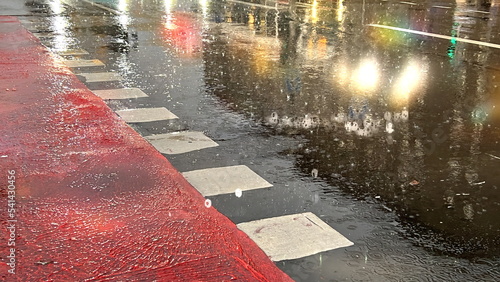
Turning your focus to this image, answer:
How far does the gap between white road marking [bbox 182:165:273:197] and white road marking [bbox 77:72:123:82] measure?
4.13 m

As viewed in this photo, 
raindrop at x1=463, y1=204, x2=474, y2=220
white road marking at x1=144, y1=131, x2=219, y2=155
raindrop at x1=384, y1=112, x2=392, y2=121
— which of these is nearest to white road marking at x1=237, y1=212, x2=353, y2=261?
raindrop at x1=463, y1=204, x2=474, y2=220

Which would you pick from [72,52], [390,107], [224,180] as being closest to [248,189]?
[224,180]

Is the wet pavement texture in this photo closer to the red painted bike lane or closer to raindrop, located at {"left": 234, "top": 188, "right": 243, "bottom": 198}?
raindrop, located at {"left": 234, "top": 188, "right": 243, "bottom": 198}

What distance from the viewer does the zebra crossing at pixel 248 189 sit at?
12.9 feet

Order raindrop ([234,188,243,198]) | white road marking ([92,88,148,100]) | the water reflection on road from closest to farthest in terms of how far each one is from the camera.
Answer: the water reflection on road, raindrop ([234,188,243,198]), white road marking ([92,88,148,100])

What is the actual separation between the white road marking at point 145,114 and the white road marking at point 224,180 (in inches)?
70.6

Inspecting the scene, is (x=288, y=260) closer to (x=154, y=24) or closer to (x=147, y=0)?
(x=154, y=24)

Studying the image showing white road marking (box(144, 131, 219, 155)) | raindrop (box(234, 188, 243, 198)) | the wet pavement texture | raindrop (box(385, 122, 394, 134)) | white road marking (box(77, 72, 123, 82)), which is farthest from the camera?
white road marking (box(77, 72, 123, 82))

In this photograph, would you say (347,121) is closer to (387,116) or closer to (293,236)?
(387,116)

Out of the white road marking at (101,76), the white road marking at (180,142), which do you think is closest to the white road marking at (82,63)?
the white road marking at (101,76)

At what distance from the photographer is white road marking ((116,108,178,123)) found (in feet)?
22.5

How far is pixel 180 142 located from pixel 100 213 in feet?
6.16

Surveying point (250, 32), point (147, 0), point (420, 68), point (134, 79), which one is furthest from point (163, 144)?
point (147, 0)

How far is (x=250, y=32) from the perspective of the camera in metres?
14.0
